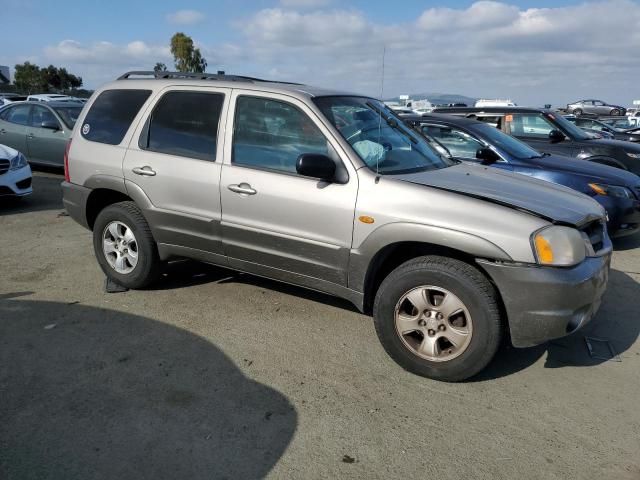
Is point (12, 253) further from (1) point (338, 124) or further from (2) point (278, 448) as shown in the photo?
(2) point (278, 448)

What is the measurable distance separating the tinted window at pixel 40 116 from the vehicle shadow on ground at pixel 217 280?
7013 mm

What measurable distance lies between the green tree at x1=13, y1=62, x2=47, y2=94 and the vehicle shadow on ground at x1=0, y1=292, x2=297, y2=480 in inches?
2454

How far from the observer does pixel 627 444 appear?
290cm

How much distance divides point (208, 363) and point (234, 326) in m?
0.60

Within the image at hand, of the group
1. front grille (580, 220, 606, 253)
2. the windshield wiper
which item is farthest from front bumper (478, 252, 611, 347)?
the windshield wiper

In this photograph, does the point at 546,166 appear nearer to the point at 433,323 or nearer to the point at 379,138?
the point at 379,138

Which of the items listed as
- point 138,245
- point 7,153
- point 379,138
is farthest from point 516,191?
point 7,153

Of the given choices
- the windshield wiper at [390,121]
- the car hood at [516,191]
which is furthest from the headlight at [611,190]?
the windshield wiper at [390,121]

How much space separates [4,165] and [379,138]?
6.42 meters

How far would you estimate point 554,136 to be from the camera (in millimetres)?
8469

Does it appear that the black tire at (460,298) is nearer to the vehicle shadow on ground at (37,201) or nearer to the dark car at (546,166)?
the dark car at (546,166)

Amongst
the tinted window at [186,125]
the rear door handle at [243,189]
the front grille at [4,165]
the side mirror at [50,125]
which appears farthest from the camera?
the side mirror at [50,125]

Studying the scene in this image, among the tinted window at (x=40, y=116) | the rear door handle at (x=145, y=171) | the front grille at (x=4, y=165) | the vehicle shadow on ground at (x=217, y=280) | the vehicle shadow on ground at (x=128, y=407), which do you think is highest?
the tinted window at (x=40, y=116)

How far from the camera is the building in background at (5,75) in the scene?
5462 centimetres
